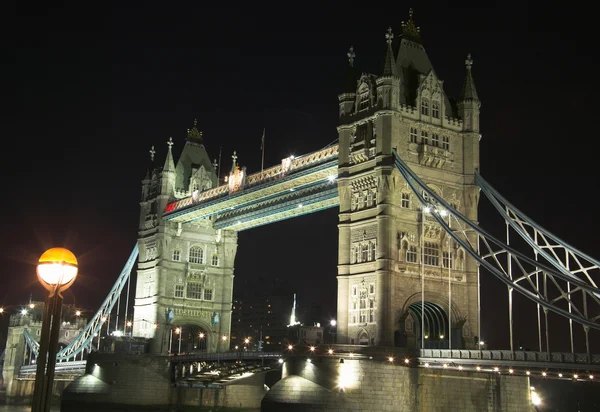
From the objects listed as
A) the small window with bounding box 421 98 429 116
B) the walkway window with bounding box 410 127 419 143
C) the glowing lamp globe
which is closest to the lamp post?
the glowing lamp globe

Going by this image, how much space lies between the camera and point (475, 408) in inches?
1941

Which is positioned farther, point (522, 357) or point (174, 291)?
point (174, 291)

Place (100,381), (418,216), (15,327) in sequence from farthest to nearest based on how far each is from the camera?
(15,327) < (100,381) < (418,216)

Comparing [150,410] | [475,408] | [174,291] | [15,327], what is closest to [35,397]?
[475,408]

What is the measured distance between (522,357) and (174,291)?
147 ft

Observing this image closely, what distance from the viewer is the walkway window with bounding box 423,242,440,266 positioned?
5303cm

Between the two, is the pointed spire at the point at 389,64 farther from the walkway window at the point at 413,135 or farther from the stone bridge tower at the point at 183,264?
the stone bridge tower at the point at 183,264

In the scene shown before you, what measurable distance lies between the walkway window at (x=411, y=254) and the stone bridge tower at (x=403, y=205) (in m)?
0.06

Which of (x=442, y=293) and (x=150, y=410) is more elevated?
(x=442, y=293)

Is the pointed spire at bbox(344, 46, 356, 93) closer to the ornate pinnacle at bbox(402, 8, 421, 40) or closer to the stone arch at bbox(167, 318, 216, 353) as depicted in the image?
the ornate pinnacle at bbox(402, 8, 421, 40)

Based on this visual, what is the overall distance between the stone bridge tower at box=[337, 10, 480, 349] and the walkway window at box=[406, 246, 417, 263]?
0.06 meters

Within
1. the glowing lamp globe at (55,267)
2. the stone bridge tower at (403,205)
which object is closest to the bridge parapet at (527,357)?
the stone bridge tower at (403,205)

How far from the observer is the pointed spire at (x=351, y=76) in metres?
56.6

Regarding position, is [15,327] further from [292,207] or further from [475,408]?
[475,408]
